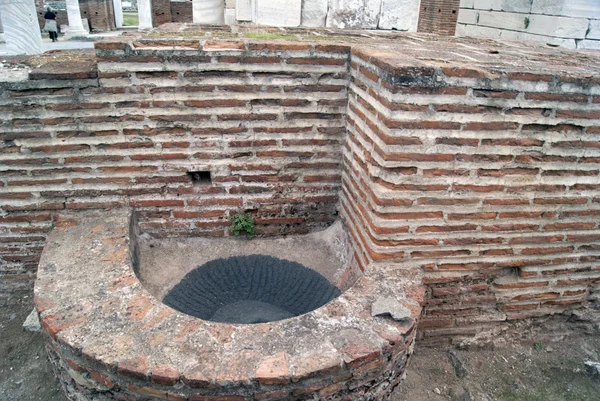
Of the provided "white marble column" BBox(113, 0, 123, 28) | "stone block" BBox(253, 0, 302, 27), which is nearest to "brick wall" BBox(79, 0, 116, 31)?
"white marble column" BBox(113, 0, 123, 28)

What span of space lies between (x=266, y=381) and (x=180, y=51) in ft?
7.14

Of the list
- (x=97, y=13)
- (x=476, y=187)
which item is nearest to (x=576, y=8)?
(x=476, y=187)

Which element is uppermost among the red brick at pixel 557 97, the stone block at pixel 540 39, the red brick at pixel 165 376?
the stone block at pixel 540 39

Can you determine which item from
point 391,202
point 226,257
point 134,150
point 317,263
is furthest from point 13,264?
point 391,202

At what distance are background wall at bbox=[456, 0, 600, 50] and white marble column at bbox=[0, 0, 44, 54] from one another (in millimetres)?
7147

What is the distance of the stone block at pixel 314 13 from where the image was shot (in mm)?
5605

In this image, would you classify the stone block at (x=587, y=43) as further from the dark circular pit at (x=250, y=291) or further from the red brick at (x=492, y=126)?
the dark circular pit at (x=250, y=291)

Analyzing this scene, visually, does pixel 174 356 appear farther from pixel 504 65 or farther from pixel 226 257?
pixel 504 65

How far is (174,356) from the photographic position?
2090mm

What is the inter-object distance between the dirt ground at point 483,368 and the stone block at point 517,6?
4.57 meters

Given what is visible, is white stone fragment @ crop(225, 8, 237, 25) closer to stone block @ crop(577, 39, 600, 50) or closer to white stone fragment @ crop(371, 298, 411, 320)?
stone block @ crop(577, 39, 600, 50)

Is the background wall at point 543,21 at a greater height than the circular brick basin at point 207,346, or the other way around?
the background wall at point 543,21

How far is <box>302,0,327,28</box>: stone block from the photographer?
18.4ft

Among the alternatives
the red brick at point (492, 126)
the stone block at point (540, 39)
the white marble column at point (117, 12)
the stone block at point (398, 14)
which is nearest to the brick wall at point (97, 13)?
the white marble column at point (117, 12)
